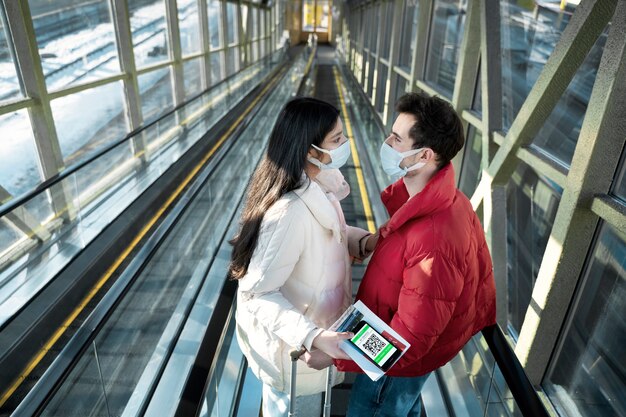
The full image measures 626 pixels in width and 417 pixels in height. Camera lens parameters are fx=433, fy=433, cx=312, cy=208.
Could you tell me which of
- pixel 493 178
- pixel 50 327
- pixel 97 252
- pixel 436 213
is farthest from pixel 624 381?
pixel 97 252

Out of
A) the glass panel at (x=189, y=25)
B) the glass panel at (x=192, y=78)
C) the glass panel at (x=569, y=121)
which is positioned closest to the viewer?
the glass panel at (x=569, y=121)

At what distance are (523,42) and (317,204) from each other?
469 centimetres

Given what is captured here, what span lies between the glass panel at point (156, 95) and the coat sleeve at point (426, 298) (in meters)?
15.5

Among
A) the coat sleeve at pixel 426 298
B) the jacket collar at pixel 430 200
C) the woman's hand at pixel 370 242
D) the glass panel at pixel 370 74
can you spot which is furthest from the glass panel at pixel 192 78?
the coat sleeve at pixel 426 298

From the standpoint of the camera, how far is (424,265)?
1.71 meters

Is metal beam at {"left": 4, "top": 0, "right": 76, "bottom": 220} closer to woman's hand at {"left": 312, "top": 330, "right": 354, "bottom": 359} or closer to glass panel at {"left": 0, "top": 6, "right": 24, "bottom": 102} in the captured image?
glass panel at {"left": 0, "top": 6, "right": 24, "bottom": 102}

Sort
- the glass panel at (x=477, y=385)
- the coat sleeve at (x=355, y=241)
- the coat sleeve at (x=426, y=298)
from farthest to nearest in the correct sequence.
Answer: the coat sleeve at (x=355, y=241), the glass panel at (x=477, y=385), the coat sleeve at (x=426, y=298)

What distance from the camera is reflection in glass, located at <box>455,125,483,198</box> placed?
5891 millimetres

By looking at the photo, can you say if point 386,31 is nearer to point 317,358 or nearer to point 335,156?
point 335,156

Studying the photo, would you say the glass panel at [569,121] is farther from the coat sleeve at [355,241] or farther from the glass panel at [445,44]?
the coat sleeve at [355,241]

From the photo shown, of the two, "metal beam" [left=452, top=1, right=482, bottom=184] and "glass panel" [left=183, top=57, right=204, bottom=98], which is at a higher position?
"metal beam" [left=452, top=1, right=482, bottom=184]

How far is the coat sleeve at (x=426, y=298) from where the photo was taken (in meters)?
1.71

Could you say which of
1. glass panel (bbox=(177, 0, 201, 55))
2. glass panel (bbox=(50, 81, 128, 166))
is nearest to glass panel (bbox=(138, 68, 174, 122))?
glass panel (bbox=(177, 0, 201, 55))

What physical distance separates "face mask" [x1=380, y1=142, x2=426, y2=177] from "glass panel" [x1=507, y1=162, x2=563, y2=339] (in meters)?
2.78
